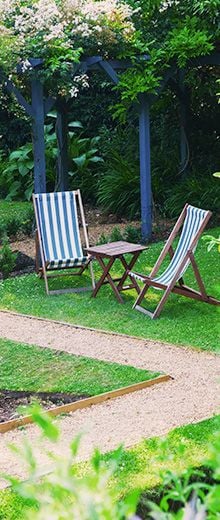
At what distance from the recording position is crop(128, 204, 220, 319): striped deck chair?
7570mm

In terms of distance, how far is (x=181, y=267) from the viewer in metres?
7.56

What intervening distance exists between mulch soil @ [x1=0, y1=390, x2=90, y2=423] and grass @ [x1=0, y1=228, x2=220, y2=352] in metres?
1.42

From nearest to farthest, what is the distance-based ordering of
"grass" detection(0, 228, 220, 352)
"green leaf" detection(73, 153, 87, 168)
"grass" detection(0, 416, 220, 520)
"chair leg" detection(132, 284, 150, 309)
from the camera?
1. "grass" detection(0, 416, 220, 520)
2. "grass" detection(0, 228, 220, 352)
3. "chair leg" detection(132, 284, 150, 309)
4. "green leaf" detection(73, 153, 87, 168)

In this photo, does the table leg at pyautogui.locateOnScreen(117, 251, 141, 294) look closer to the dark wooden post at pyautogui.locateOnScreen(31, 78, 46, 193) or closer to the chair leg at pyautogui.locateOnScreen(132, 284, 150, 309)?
the chair leg at pyautogui.locateOnScreen(132, 284, 150, 309)

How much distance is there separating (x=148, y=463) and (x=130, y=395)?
132cm

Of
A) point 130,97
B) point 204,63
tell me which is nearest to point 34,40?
point 130,97

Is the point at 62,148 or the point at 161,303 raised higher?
the point at 62,148

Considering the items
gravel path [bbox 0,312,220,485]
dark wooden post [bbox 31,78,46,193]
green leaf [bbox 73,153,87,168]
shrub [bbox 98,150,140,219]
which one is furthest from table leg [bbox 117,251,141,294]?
green leaf [bbox 73,153,87,168]

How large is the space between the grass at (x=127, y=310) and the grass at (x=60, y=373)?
0.83 m

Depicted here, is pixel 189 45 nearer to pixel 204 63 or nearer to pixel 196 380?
pixel 204 63

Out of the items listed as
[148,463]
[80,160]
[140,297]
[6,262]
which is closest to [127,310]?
[140,297]

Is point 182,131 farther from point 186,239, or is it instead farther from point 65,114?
point 186,239

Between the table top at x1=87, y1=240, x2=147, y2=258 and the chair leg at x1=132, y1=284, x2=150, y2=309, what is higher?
the table top at x1=87, y1=240, x2=147, y2=258

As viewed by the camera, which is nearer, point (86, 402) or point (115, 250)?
point (86, 402)
